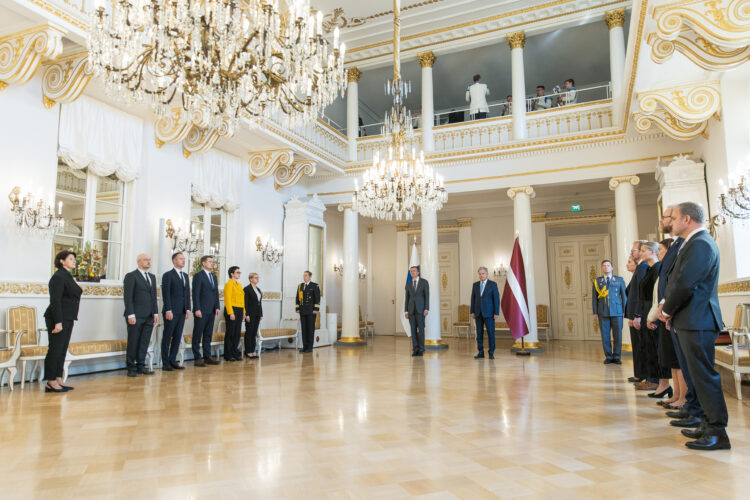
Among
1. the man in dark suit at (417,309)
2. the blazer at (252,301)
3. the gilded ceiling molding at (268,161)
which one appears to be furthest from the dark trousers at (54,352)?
the man in dark suit at (417,309)

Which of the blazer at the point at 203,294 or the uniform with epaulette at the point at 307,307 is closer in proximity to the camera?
the blazer at the point at 203,294

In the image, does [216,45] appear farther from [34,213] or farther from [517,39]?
[517,39]

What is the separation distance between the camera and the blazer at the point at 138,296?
608 centimetres

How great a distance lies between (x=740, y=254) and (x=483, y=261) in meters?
7.94

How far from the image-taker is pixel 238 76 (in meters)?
3.99

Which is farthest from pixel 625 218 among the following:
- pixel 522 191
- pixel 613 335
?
pixel 613 335

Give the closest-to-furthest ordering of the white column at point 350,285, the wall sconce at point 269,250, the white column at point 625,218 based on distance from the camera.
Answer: the white column at point 625,218, the wall sconce at point 269,250, the white column at point 350,285

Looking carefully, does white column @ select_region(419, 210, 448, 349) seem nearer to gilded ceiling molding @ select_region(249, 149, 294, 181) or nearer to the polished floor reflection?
gilded ceiling molding @ select_region(249, 149, 294, 181)

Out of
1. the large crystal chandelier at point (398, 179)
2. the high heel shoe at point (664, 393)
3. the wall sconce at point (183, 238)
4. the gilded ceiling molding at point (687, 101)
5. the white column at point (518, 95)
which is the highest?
the white column at point (518, 95)

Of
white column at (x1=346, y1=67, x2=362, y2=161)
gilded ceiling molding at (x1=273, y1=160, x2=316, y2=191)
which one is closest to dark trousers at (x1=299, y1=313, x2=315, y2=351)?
gilded ceiling molding at (x1=273, y1=160, x2=316, y2=191)

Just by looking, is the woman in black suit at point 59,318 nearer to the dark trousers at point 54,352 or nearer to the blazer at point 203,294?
the dark trousers at point 54,352

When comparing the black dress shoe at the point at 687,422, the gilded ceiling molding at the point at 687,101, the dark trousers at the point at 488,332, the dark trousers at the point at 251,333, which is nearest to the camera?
the black dress shoe at the point at 687,422

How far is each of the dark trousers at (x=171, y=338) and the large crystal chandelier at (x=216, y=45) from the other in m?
3.32

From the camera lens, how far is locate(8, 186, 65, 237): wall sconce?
17.9 feet
